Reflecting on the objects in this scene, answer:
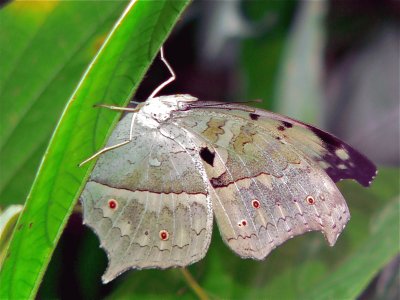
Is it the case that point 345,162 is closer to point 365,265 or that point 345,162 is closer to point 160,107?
point 365,265

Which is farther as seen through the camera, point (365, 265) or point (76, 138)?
point (365, 265)

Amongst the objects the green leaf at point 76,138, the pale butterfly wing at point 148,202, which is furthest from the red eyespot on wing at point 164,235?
the green leaf at point 76,138

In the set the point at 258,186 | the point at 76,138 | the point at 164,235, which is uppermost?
the point at 76,138

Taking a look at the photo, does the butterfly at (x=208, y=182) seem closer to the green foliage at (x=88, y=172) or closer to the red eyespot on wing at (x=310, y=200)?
the red eyespot on wing at (x=310, y=200)

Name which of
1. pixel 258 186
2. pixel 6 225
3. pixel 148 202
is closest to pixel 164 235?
pixel 148 202

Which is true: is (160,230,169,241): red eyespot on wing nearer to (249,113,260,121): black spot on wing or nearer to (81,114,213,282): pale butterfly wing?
(81,114,213,282): pale butterfly wing

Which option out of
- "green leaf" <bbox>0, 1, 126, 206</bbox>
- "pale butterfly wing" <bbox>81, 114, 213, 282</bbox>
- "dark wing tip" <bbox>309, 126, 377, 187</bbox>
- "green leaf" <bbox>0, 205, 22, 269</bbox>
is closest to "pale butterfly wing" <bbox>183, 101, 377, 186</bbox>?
"dark wing tip" <bbox>309, 126, 377, 187</bbox>

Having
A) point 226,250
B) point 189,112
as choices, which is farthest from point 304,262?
point 189,112
